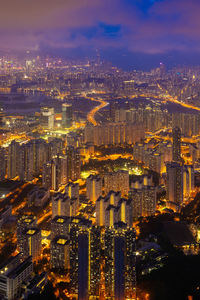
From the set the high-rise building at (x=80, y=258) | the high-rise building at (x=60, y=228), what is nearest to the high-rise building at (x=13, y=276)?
the high-rise building at (x=80, y=258)

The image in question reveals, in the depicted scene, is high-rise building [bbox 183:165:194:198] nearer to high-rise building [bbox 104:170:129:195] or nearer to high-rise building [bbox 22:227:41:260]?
high-rise building [bbox 104:170:129:195]

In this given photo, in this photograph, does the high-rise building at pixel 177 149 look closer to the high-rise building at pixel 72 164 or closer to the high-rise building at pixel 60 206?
the high-rise building at pixel 72 164

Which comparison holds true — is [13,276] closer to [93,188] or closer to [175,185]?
[93,188]

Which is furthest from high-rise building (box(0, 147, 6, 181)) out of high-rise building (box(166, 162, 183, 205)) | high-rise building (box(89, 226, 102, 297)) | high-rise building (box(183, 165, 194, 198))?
high-rise building (box(89, 226, 102, 297))

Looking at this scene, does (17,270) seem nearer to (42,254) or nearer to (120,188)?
(42,254)

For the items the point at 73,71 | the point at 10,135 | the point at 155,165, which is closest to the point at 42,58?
the point at 73,71
